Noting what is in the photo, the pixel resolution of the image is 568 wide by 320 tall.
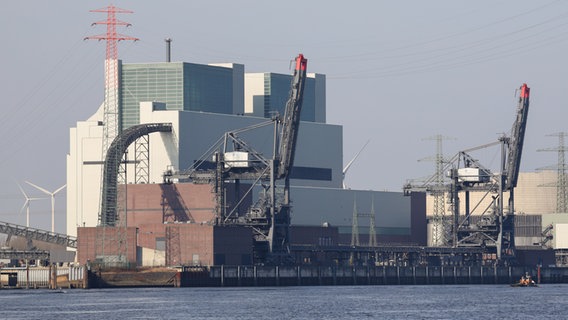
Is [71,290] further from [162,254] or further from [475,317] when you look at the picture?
[475,317]

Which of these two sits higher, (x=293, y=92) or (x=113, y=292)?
(x=293, y=92)

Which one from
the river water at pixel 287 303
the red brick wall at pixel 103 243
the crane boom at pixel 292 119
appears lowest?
the river water at pixel 287 303

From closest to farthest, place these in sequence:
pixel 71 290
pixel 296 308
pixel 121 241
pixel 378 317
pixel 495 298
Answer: pixel 378 317
pixel 296 308
pixel 495 298
pixel 71 290
pixel 121 241

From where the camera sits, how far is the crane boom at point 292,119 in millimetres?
196000

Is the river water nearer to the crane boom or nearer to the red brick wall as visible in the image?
the red brick wall

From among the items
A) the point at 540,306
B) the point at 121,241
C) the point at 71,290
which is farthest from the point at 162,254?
the point at 540,306

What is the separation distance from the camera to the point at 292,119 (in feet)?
646

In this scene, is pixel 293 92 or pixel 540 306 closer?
pixel 540 306

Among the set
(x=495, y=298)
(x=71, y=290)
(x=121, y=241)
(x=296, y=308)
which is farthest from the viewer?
(x=121, y=241)

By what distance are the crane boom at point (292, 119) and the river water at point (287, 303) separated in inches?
721

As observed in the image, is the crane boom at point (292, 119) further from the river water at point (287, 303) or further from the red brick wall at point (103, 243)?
the red brick wall at point (103, 243)

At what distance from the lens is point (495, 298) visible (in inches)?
6555

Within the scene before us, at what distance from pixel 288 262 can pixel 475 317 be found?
221 feet

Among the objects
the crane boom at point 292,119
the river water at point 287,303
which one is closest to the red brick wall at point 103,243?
the river water at point 287,303
